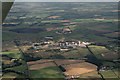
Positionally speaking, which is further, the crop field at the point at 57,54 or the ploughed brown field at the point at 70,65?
the ploughed brown field at the point at 70,65

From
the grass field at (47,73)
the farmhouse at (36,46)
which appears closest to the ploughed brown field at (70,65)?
the grass field at (47,73)

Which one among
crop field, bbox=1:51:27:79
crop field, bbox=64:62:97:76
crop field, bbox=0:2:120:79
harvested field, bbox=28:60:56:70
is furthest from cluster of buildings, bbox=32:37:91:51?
crop field, bbox=64:62:97:76

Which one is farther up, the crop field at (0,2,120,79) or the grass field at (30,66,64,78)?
the grass field at (30,66,64,78)

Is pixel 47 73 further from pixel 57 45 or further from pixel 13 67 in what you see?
pixel 57 45

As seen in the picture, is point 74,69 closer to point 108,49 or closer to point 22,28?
point 108,49

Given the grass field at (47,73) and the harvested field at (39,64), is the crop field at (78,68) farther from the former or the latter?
the harvested field at (39,64)

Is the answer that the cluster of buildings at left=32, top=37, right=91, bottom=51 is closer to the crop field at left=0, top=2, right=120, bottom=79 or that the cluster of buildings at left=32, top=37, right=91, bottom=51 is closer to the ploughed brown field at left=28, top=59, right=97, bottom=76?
the crop field at left=0, top=2, right=120, bottom=79

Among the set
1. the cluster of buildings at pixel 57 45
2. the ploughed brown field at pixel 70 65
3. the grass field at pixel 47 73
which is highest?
the grass field at pixel 47 73

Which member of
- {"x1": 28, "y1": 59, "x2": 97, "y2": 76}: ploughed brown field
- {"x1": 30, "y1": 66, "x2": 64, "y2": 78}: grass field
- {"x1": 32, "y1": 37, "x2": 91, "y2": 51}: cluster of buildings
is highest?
{"x1": 30, "y1": 66, "x2": 64, "y2": 78}: grass field
